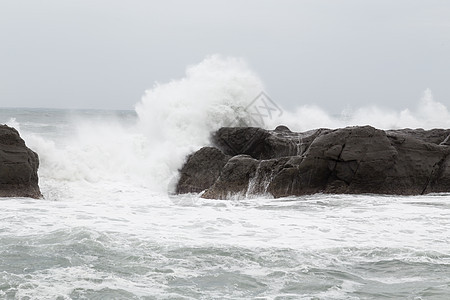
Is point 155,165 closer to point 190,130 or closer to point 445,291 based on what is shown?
point 190,130

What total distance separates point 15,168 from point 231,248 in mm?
5413

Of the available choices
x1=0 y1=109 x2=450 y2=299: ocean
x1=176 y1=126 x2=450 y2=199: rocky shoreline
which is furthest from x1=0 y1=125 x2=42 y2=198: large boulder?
x1=176 y1=126 x2=450 y2=199: rocky shoreline

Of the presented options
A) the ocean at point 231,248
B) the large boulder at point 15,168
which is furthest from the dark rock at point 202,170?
the large boulder at point 15,168

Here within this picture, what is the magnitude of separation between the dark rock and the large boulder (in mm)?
3332

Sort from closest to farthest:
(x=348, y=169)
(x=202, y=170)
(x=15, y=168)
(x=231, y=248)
A: 1. (x=231, y=248)
2. (x=15, y=168)
3. (x=348, y=169)
4. (x=202, y=170)

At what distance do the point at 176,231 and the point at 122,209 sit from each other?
83.1 inches

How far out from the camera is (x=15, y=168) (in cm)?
1127

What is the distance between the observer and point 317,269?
21.6 feet

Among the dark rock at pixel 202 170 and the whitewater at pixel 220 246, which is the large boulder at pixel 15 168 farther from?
the dark rock at pixel 202 170

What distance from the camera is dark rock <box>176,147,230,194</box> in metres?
13.5

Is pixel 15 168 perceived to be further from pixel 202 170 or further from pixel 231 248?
pixel 231 248

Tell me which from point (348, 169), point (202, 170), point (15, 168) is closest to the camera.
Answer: point (15, 168)

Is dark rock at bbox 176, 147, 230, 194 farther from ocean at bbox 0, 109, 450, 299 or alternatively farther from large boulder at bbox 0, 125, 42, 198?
large boulder at bbox 0, 125, 42, 198

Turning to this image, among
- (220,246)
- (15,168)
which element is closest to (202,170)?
(15,168)
